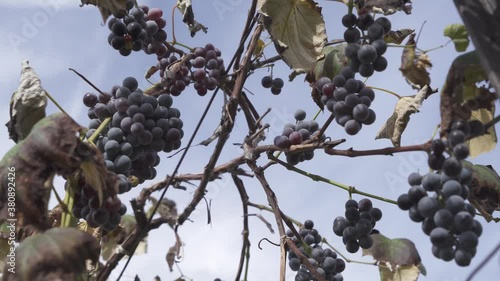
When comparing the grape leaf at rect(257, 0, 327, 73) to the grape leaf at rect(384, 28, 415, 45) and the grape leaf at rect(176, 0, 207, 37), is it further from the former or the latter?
the grape leaf at rect(176, 0, 207, 37)

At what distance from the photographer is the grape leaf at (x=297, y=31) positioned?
181 cm

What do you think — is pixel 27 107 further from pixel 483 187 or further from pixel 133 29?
pixel 483 187

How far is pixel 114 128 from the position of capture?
5.81ft

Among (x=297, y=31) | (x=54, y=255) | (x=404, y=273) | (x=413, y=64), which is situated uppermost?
(x=297, y=31)

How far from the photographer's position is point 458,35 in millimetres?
1444

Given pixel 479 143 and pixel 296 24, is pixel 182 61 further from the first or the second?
pixel 479 143

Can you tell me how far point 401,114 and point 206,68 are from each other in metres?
0.62

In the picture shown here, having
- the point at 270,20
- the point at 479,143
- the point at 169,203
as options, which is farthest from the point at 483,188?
the point at 169,203

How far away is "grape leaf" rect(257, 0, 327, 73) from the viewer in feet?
5.93

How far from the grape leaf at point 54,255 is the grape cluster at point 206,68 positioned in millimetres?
796

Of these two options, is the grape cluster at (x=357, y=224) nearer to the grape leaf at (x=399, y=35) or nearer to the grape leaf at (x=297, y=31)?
the grape leaf at (x=297, y=31)

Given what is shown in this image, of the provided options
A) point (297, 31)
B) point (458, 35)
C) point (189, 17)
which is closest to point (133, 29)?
point (189, 17)

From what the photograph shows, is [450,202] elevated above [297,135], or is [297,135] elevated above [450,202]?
[297,135]

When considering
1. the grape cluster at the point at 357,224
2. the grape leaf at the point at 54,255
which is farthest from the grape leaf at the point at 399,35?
the grape leaf at the point at 54,255
